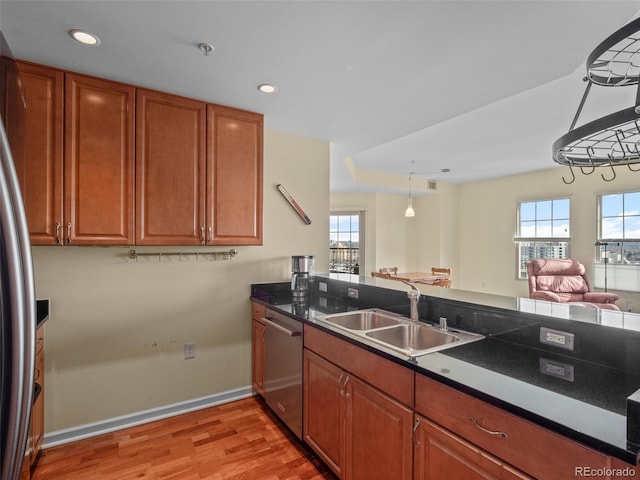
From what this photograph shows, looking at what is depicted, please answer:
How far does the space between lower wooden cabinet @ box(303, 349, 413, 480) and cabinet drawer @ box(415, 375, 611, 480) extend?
0.16 meters

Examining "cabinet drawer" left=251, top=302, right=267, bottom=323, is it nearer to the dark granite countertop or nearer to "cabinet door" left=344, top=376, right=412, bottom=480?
the dark granite countertop

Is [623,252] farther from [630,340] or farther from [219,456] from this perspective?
[219,456]

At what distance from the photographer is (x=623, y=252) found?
4914 mm

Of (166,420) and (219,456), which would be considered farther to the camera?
(166,420)

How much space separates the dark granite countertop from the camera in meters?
0.91

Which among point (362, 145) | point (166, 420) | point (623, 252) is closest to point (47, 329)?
point (166, 420)

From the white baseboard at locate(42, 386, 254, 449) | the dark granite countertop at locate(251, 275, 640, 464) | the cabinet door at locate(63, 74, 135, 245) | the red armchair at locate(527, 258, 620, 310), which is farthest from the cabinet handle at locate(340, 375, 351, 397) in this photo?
the red armchair at locate(527, 258, 620, 310)

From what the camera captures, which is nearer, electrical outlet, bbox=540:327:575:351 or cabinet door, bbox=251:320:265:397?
electrical outlet, bbox=540:327:575:351

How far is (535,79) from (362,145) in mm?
1688

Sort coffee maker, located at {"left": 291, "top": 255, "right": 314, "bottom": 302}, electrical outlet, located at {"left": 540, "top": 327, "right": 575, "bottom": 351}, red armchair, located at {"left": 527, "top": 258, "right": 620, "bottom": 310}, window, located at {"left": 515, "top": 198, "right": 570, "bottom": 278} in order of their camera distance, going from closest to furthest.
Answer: electrical outlet, located at {"left": 540, "top": 327, "right": 575, "bottom": 351}, coffee maker, located at {"left": 291, "top": 255, "right": 314, "bottom": 302}, red armchair, located at {"left": 527, "top": 258, "right": 620, "bottom": 310}, window, located at {"left": 515, "top": 198, "right": 570, "bottom": 278}

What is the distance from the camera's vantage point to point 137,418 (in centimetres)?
243

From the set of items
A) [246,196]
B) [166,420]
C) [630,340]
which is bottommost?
[166,420]
